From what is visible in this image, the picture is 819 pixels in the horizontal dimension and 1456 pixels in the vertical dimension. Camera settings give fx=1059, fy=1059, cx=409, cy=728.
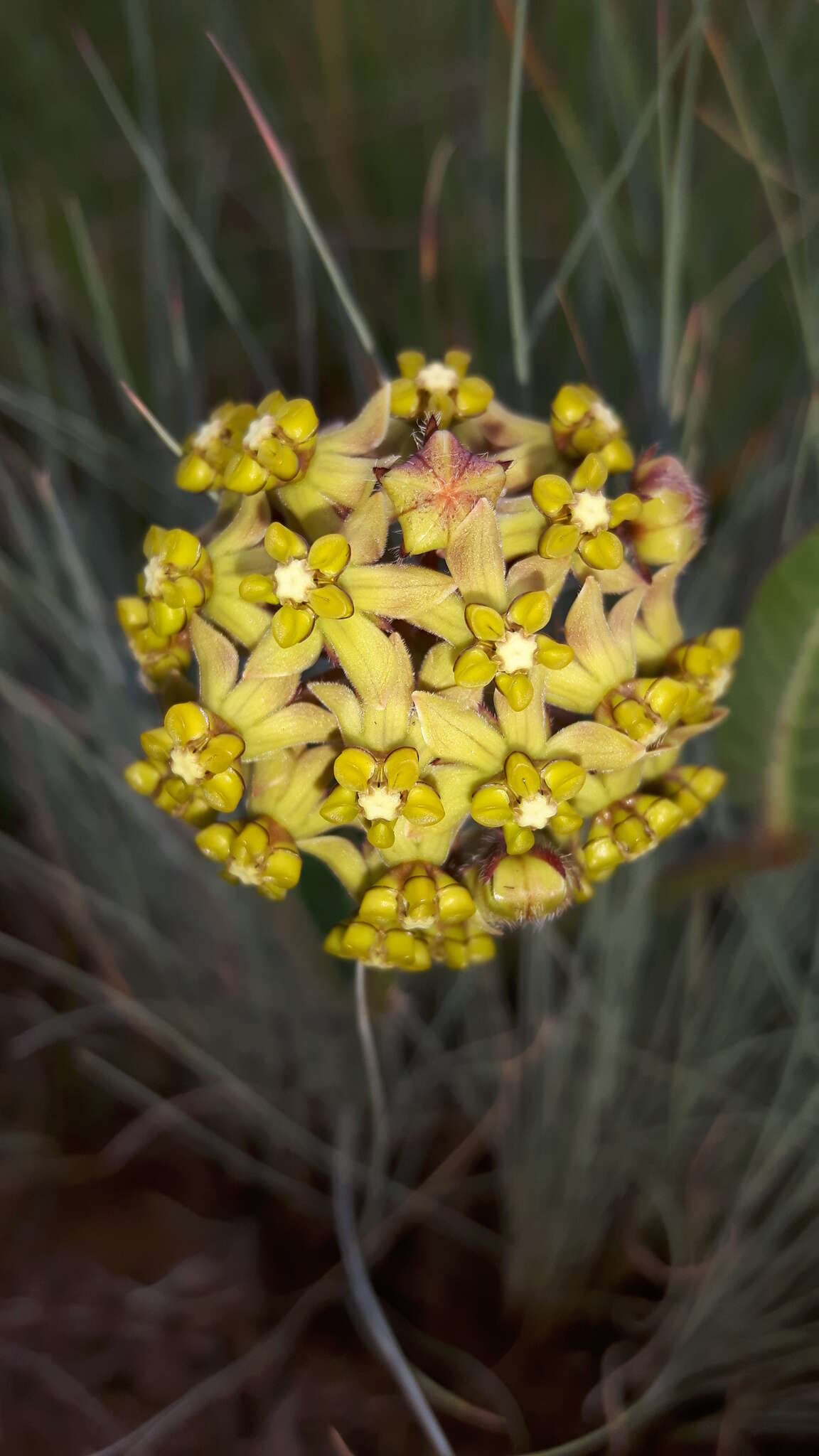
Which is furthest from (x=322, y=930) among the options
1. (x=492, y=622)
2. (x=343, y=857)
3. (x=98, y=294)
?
(x=98, y=294)

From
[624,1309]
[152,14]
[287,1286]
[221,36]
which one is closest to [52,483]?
[221,36]

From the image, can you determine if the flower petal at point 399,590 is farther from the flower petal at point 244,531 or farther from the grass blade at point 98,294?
the grass blade at point 98,294

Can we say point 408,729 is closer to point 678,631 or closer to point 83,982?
point 678,631

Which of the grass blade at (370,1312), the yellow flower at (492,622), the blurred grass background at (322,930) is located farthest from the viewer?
the blurred grass background at (322,930)

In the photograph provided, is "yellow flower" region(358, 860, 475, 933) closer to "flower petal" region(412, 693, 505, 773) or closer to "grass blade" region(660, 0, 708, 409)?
"flower petal" region(412, 693, 505, 773)

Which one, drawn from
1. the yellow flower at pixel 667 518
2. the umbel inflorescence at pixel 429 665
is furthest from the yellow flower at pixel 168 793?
the yellow flower at pixel 667 518

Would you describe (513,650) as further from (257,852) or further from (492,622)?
(257,852)

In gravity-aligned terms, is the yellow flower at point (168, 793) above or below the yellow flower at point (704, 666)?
below
